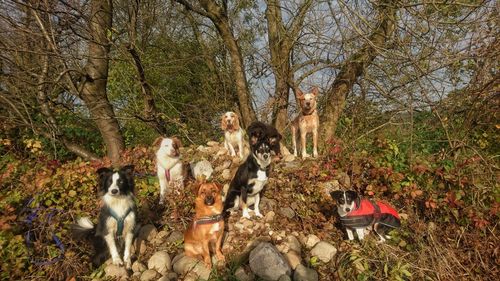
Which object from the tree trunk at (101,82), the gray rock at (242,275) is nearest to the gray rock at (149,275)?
the gray rock at (242,275)

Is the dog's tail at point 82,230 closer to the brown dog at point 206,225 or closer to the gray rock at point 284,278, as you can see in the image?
the brown dog at point 206,225

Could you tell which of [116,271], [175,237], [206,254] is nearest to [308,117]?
[175,237]

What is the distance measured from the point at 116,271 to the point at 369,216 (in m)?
3.08


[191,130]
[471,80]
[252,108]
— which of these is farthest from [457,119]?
[191,130]

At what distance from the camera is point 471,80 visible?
5043mm

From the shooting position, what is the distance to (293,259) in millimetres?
3693

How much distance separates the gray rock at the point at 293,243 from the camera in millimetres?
3873

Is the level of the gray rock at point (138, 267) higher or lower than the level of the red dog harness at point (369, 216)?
lower

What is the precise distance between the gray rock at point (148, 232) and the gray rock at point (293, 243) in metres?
1.91

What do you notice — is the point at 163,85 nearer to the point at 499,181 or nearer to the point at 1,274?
the point at 1,274

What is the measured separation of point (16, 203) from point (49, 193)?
39cm

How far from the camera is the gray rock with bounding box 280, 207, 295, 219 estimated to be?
4570 millimetres

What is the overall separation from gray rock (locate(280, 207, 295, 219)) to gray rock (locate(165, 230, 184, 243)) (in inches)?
58.2

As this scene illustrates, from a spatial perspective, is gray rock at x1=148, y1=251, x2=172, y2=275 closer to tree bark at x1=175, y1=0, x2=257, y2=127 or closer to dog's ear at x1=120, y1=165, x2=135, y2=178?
dog's ear at x1=120, y1=165, x2=135, y2=178
